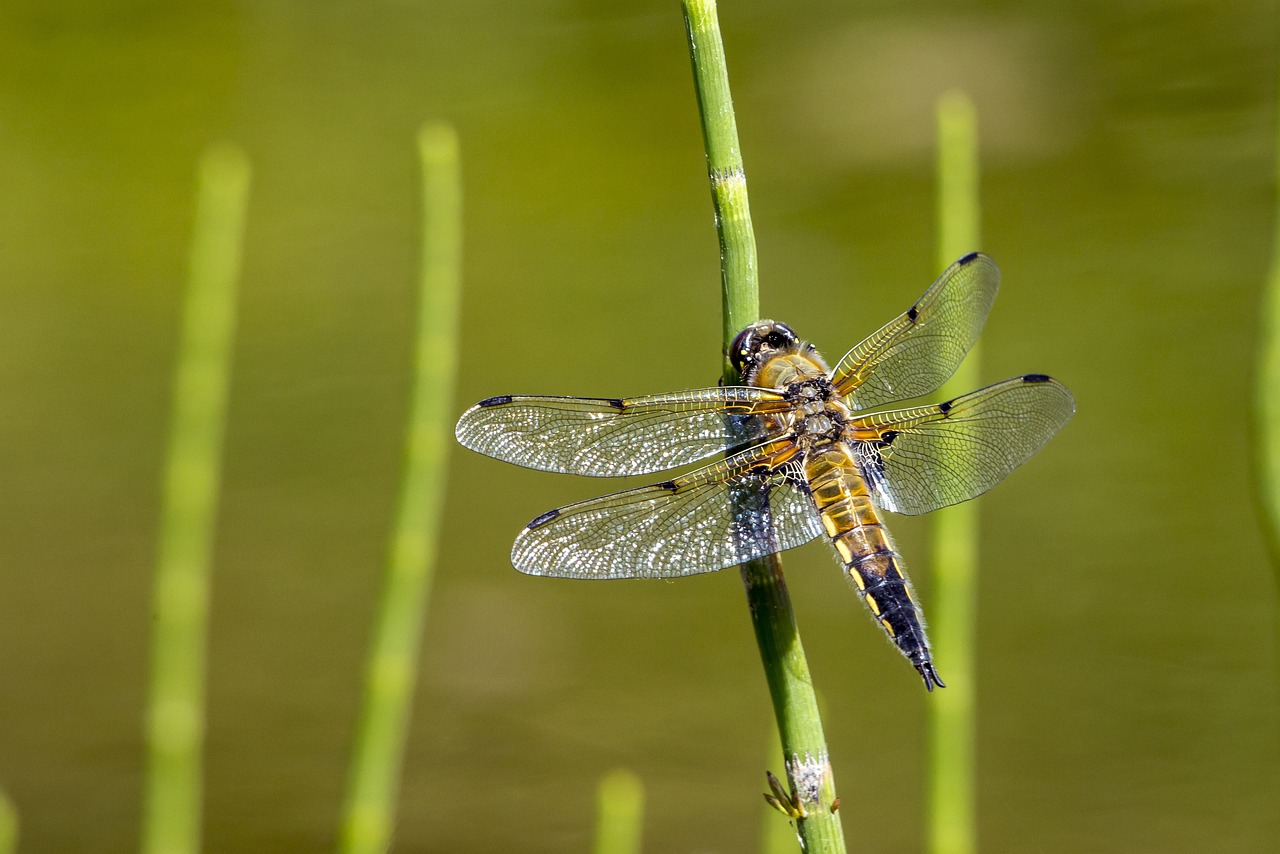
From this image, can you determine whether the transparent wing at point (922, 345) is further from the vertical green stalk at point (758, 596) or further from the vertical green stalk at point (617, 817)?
the vertical green stalk at point (617, 817)

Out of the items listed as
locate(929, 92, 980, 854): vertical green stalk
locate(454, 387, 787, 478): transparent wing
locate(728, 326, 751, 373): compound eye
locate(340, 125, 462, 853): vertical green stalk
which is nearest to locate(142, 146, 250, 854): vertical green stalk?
locate(340, 125, 462, 853): vertical green stalk

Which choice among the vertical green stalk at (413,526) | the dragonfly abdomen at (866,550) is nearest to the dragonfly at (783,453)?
the dragonfly abdomen at (866,550)

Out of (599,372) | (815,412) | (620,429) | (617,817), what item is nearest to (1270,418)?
(815,412)

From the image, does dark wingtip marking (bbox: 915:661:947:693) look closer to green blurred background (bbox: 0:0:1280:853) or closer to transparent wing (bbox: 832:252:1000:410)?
transparent wing (bbox: 832:252:1000:410)

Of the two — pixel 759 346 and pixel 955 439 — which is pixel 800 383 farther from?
pixel 955 439

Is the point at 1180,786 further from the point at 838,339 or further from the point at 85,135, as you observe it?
the point at 85,135

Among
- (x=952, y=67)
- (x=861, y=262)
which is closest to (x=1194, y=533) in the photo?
(x=861, y=262)

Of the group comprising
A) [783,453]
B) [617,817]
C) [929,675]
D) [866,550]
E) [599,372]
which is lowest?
[617,817]
